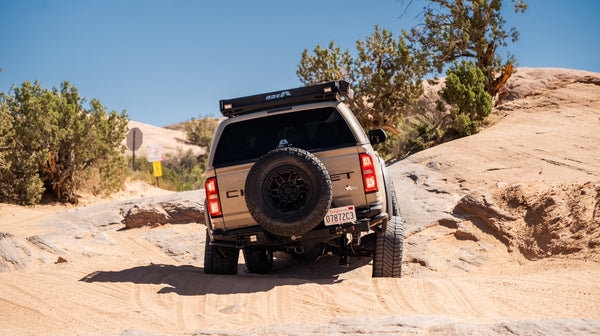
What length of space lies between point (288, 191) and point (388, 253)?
1.46m

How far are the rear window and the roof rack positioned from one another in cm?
19

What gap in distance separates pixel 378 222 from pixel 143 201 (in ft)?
24.9

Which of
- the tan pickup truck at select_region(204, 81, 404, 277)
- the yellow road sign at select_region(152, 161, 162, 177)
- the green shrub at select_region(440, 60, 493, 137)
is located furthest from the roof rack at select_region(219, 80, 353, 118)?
the yellow road sign at select_region(152, 161, 162, 177)

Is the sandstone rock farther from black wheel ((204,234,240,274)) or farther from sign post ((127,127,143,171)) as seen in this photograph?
sign post ((127,127,143,171))

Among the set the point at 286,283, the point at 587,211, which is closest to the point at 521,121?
the point at 587,211

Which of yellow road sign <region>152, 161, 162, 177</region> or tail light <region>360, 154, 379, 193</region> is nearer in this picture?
tail light <region>360, 154, 379, 193</region>

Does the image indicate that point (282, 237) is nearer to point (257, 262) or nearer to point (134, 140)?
point (257, 262)

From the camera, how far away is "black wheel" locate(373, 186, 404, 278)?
20.5 ft

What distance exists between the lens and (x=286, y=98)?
21.4 ft

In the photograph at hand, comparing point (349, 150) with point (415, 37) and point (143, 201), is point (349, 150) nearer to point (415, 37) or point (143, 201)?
point (143, 201)

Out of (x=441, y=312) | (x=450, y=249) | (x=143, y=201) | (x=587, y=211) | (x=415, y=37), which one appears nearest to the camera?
(x=441, y=312)

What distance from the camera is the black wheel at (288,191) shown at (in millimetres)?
5605

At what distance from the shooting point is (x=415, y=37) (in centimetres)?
1997

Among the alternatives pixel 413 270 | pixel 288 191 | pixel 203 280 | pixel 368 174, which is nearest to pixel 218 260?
pixel 203 280
